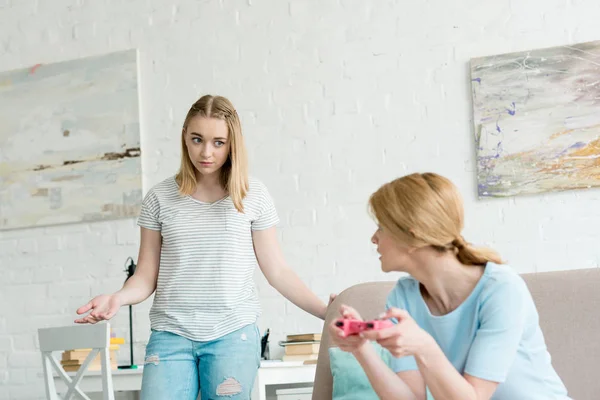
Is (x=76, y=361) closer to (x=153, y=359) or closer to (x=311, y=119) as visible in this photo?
(x=153, y=359)

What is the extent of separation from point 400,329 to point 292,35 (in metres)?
2.60

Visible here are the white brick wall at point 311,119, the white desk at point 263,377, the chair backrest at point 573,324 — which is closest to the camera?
the chair backrest at point 573,324

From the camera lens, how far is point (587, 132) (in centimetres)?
329

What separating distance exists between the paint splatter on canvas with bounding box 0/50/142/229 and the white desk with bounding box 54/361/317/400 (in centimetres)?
94

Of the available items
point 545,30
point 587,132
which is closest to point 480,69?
point 545,30

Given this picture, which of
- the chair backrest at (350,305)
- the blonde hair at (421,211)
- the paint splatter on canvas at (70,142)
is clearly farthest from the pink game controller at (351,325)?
the paint splatter on canvas at (70,142)

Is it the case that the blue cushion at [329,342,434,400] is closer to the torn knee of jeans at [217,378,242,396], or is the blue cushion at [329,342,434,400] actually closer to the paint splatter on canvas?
the torn knee of jeans at [217,378,242,396]

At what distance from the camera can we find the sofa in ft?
6.35

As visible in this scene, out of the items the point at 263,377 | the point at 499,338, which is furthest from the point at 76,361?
the point at 499,338

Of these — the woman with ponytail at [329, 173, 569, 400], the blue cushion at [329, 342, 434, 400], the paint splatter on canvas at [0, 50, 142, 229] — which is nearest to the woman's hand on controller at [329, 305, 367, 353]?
the woman with ponytail at [329, 173, 569, 400]

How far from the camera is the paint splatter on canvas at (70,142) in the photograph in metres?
3.92

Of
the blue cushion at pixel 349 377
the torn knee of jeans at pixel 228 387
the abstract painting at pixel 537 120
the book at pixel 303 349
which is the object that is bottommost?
the book at pixel 303 349

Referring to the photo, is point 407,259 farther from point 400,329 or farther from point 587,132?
point 587,132

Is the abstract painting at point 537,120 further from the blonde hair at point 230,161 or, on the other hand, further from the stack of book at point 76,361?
the stack of book at point 76,361
